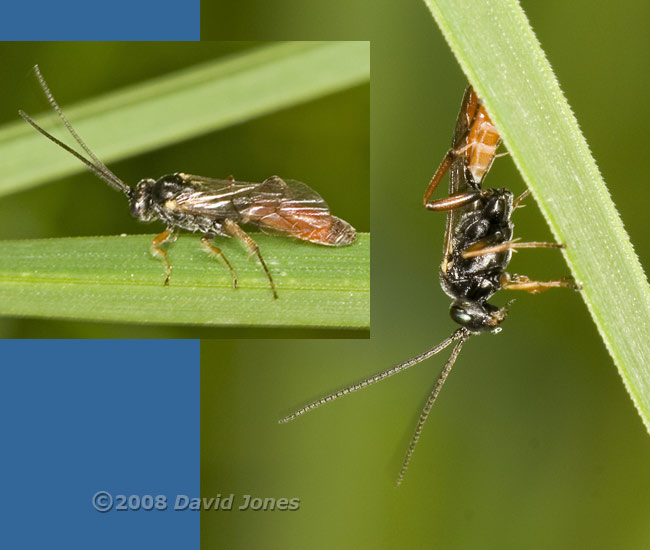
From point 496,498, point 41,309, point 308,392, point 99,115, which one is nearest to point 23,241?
point 41,309

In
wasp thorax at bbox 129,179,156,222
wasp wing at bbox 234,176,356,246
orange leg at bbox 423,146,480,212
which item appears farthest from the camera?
wasp thorax at bbox 129,179,156,222

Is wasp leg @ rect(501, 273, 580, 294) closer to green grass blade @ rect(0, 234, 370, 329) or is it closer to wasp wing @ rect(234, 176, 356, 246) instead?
green grass blade @ rect(0, 234, 370, 329)

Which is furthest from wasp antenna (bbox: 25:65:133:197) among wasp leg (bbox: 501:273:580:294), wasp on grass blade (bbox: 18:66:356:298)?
wasp leg (bbox: 501:273:580:294)

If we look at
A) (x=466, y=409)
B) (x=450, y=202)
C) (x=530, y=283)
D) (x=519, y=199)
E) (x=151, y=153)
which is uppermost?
(x=151, y=153)

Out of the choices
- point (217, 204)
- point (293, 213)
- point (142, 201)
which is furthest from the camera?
point (217, 204)

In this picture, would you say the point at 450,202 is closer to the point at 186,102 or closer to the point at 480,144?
the point at 480,144

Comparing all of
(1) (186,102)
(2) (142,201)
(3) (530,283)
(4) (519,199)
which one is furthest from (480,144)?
(2) (142,201)
